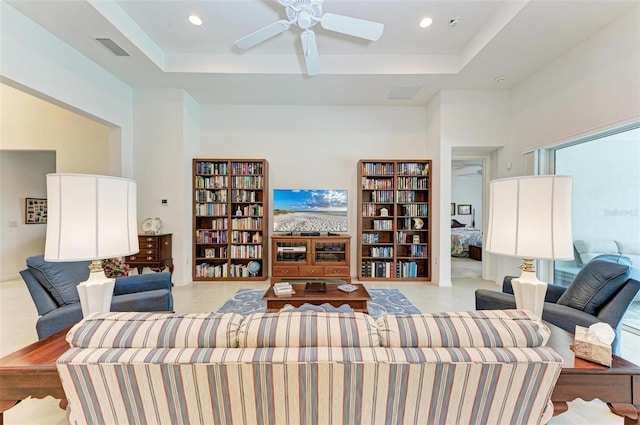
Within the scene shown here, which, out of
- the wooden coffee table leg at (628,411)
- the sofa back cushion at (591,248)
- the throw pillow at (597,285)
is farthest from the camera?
the sofa back cushion at (591,248)

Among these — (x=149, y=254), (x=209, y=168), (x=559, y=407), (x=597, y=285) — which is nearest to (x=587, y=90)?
(x=597, y=285)

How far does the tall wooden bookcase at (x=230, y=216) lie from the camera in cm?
466

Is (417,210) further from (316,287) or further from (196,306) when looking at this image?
(196,306)

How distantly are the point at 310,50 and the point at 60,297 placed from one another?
319 centimetres

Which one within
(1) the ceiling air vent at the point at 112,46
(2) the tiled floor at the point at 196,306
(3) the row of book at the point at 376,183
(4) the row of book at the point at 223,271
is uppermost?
(1) the ceiling air vent at the point at 112,46

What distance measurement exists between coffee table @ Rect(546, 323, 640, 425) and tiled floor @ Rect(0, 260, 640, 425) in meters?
0.70

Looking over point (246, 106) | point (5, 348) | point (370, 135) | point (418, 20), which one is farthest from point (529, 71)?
point (5, 348)

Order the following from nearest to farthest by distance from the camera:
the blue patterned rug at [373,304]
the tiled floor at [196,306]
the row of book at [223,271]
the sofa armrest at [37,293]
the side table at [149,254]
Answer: the tiled floor at [196,306] < the sofa armrest at [37,293] < the blue patterned rug at [373,304] < the side table at [149,254] < the row of book at [223,271]

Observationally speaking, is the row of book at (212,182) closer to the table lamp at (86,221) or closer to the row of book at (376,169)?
the row of book at (376,169)

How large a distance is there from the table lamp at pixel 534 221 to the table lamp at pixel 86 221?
1924 mm

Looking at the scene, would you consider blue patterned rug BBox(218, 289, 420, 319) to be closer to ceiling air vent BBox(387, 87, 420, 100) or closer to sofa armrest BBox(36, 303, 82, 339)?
sofa armrest BBox(36, 303, 82, 339)

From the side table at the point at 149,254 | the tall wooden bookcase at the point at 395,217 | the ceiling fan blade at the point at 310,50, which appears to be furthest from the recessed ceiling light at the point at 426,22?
the side table at the point at 149,254

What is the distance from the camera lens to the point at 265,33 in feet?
9.33

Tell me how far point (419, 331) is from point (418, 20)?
3.49m
